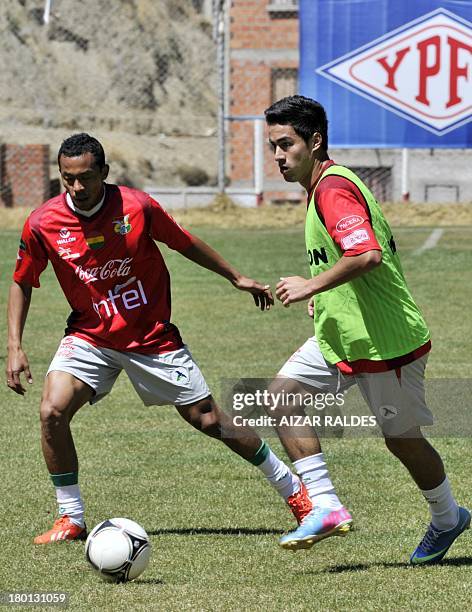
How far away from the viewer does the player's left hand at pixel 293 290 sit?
5415mm

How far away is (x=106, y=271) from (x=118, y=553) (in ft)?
4.88

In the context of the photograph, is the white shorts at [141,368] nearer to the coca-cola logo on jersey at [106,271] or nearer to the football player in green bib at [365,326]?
the coca-cola logo on jersey at [106,271]

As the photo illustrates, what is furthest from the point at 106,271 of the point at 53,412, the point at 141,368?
the point at 53,412

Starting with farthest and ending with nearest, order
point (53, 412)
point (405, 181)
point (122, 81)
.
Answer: point (122, 81), point (405, 181), point (53, 412)

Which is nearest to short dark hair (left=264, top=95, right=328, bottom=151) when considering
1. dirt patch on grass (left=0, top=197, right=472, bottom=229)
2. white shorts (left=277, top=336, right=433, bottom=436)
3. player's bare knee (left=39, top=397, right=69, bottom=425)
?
white shorts (left=277, top=336, right=433, bottom=436)

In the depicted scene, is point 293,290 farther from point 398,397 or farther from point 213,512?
point 213,512

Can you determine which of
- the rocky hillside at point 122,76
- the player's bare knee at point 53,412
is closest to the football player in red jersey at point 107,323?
the player's bare knee at point 53,412

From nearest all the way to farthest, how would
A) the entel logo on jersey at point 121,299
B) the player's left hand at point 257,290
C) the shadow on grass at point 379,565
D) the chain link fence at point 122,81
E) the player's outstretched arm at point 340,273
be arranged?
the player's outstretched arm at point 340,273
the shadow on grass at point 379,565
the entel logo on jersey at point 121,299
the player's left hand at point 257,290
the chain link fence at point 122,81

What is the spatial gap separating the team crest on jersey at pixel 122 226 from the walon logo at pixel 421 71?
44.2 ft

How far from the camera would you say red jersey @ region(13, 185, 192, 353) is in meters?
6.44

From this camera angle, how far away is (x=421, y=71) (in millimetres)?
19578

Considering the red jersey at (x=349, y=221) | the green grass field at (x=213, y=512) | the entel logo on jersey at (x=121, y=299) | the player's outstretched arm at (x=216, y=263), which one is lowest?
the green grass field at (x=213, y=512)

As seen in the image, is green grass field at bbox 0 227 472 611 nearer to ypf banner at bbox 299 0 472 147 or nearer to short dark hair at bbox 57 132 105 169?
short dark hair at bbox 57 132 105 169

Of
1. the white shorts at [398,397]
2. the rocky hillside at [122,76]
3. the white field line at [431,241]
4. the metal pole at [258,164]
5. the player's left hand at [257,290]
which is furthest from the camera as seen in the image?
the rocky hillside at [122,76]
